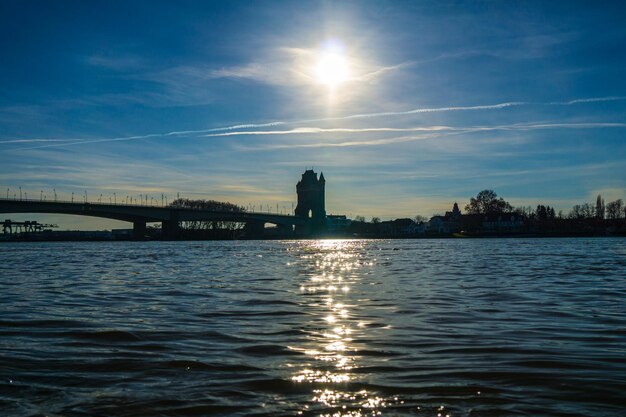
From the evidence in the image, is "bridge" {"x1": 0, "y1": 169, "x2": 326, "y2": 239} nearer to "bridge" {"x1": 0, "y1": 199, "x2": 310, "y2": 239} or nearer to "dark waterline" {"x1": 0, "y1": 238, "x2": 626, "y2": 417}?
"bridge" {"x1": 0, "y1": 199, "x2": 310, "y2": 239}

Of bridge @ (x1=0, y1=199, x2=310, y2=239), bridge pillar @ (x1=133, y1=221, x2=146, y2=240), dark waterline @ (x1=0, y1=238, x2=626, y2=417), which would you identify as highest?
bridge @ (x1=0, y1=199, x2=310, y2=239)

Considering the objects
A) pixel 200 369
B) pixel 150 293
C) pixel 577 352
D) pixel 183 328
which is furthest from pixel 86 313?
pixel 577 352

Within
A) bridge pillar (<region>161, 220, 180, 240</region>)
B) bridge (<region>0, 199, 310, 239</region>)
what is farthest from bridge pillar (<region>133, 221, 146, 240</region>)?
bridge pillar (<region>161, 220, 180, 240</region>)

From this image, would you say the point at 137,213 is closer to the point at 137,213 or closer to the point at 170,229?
the point at 137,213

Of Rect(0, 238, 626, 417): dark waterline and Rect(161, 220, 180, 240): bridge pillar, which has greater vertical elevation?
Rect(161, 220, 180, 240): bridge pillar

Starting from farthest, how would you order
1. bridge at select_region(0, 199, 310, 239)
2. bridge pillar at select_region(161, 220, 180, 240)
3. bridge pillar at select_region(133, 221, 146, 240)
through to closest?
bridge pillar at select_region(133, 221, 146, 240)
bridge pillar at select_region(161, 220, 180, 240)
bridge at select_region(0, 199, 310, 239)

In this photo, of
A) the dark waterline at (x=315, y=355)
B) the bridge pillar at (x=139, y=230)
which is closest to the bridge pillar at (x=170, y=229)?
the bridge pillar at (x=139, y=230)

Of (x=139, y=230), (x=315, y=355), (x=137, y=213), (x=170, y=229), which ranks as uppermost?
(x=137, y=213)

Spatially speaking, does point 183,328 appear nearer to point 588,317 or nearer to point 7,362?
point 7,362

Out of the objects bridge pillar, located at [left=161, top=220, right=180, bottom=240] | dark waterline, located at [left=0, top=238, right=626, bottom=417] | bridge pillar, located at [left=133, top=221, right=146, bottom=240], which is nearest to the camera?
dark waterline, located at [left=0, top=238, right=626, bottom=417]

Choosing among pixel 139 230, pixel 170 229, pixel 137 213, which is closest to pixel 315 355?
pixel 137 213

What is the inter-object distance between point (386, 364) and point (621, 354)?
3755mm

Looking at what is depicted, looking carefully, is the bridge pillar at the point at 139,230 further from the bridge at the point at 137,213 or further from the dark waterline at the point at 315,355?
the dark waterline at the point at 315,355

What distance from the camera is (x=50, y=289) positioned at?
71.1 ft
